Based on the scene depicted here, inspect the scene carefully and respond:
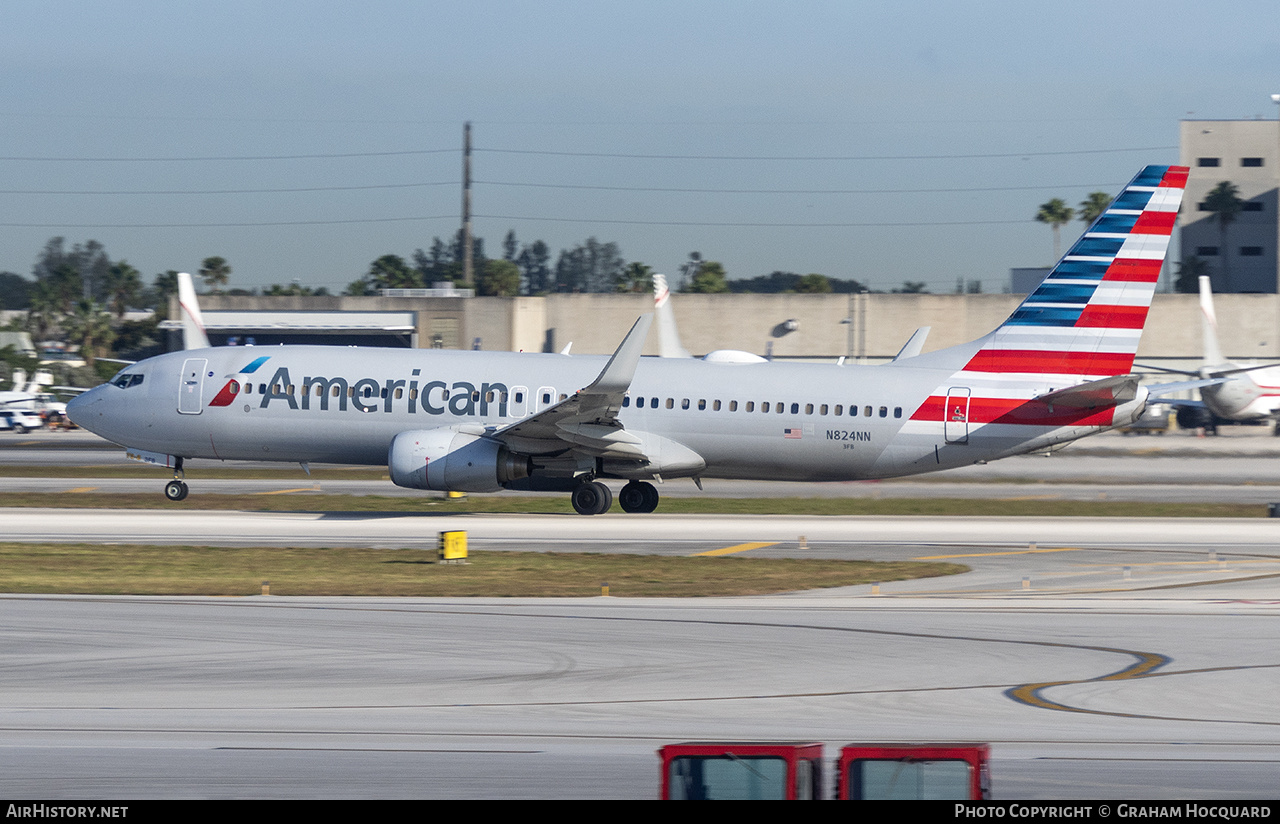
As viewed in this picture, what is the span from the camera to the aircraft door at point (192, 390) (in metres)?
35.8

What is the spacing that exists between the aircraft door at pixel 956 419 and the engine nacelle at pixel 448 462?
11.4 meters

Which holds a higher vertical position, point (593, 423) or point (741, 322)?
point (741, 322)

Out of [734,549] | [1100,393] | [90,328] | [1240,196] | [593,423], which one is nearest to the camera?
[734,549]

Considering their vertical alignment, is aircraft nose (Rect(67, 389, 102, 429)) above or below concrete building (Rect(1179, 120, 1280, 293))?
below

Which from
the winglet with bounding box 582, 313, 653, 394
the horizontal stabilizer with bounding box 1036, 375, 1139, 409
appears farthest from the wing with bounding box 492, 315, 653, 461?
the horizontal stabilizer with bounding box 1036, 375, 1139, 409

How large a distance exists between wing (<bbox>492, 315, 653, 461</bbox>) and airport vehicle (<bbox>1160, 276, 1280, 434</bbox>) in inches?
1760

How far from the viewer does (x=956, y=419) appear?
111 ft

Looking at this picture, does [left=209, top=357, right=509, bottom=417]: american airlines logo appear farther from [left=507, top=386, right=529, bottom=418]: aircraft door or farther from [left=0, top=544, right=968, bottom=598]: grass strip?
[left=0, top=544, right=968, bottom=598]: grass strip

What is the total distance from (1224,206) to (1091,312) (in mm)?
108563

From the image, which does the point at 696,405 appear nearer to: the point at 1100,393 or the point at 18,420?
the point at 1100,393

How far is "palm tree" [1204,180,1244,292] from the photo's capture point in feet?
426

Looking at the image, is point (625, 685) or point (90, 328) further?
point (90, 328)

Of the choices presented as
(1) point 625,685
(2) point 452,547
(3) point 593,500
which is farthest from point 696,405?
(1) point 625,685
